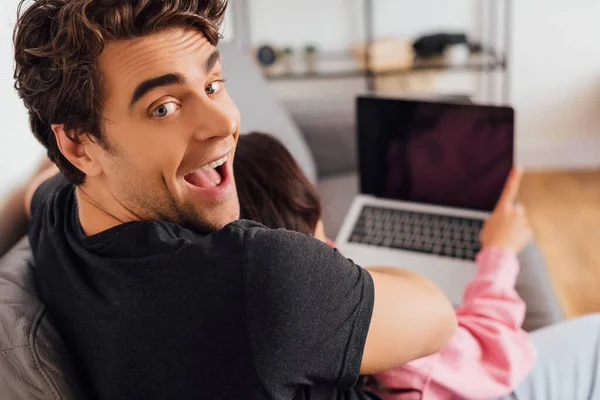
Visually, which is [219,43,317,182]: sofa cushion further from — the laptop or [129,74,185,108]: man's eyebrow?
[129,74,185,108]: man's eyebrow

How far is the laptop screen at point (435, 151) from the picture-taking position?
4.84 feet

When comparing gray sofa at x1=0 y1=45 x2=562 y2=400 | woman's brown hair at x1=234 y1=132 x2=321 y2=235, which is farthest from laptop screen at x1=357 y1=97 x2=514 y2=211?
woman's brown hair at x1=234 y1=132 x2=321 y2=235

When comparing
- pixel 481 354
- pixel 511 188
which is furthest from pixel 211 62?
pixel 511 188

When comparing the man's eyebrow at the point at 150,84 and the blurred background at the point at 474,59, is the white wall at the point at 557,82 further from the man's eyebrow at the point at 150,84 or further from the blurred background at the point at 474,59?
the man's eyebrow at the point at 150,84

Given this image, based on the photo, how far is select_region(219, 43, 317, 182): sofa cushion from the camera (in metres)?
1.96

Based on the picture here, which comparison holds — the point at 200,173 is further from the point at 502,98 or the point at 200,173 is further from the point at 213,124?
the point at 502,98

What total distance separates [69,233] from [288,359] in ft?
1.19

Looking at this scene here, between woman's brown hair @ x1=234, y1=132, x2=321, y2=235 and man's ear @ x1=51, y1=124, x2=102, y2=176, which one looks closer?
man's ear @ x1=51, y1=124, x2=102, y2=176

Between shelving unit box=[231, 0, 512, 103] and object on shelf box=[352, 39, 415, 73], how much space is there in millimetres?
19

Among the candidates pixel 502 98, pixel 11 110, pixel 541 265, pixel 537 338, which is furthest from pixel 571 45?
pixel 11 110

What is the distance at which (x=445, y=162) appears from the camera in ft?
5.07

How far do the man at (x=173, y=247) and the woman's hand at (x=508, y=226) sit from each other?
39 centimetres

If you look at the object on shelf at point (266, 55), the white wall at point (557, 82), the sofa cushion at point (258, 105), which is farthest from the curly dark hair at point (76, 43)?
the white wall at point (557, 82)

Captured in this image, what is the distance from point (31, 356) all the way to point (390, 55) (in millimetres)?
2416
